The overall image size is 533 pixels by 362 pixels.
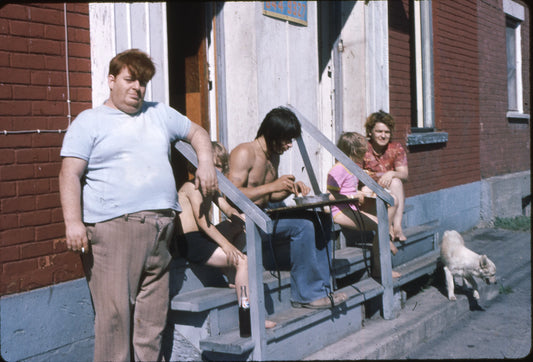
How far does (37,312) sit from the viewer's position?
331 centimetres

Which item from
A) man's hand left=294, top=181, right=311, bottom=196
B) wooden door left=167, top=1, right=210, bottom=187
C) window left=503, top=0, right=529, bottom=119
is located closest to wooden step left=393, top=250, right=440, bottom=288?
man's hand left=294, top=181, right=311, bottom=196

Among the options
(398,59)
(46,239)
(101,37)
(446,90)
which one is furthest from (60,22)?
(446,90)

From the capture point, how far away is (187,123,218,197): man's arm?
327 cm

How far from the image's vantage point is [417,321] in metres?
4.55

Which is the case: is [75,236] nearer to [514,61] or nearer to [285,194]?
[285,194]

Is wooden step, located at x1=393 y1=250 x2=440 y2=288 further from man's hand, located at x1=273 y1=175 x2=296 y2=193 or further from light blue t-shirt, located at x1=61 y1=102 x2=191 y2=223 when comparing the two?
light blue t-shirt, located at x1=61 y1=102 x2=191 y2=223

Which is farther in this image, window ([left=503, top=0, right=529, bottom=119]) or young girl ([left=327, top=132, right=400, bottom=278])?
window ([left=503, top=0, right=529, bottom=119])

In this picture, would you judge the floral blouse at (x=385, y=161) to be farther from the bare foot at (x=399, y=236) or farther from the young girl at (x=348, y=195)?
the bare foot at (x=399, y=236)

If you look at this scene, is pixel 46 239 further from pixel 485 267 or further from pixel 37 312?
pixel 485 267

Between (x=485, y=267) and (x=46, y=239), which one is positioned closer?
(x=46, y=239)

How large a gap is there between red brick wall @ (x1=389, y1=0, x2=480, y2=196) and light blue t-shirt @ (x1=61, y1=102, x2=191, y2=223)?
4.83 m

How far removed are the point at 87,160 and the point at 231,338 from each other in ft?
4.23

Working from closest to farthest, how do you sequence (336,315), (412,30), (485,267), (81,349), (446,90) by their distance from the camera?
1. (81,349)
2. (336,315)
3. (485,267)
4. (412,30)
5. (446,90)

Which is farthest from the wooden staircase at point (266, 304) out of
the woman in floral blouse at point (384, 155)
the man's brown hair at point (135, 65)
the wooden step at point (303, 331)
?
the woman in floral blouse at point (384, 155)
